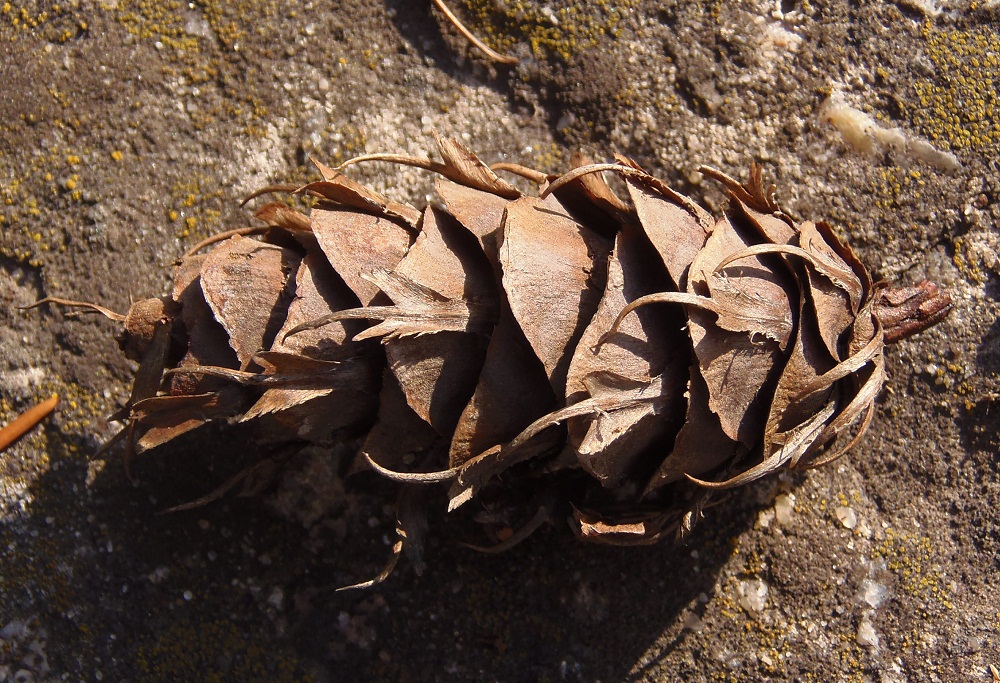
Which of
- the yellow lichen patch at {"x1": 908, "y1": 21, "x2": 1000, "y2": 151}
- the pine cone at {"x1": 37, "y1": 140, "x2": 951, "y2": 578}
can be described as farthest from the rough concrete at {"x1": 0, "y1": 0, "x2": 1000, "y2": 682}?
the pine cone at {"x1": 37, "y1": 140, "x2": 951, "y2": 578}

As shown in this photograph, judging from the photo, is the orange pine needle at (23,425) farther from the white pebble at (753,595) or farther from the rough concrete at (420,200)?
the white pebble at (753,595)

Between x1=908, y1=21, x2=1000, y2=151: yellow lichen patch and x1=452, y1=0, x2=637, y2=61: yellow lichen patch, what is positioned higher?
x1=908, y1=21, x2=1000, y2=151: yellow lichen patch

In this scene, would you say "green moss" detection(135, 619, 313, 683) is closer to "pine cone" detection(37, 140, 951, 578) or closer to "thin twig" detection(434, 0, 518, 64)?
"pine cone" detection(37, 140, 951, 578)

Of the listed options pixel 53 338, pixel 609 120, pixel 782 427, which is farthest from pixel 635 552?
pixel 53 338

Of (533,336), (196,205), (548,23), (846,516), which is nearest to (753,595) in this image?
(846,516)

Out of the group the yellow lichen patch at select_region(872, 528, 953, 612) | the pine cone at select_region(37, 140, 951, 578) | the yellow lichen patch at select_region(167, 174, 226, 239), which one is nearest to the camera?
the pine cone at select_region(37, 140, 951, 578)

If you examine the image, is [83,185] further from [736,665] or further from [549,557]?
[736,665]
